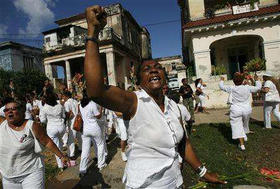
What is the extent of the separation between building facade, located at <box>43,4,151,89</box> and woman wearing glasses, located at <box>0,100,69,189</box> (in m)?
19.6

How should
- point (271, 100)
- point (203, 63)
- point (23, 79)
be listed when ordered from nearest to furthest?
point (271, 100) → point (203, 63) → point (23, 79)

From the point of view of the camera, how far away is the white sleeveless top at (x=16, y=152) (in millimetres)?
2908

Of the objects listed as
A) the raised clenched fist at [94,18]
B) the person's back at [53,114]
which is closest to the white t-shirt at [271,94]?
the person's back at [53,114]

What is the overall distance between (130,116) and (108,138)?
704cm

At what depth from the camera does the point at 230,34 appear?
15273 mm

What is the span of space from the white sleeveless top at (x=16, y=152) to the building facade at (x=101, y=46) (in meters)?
19.7

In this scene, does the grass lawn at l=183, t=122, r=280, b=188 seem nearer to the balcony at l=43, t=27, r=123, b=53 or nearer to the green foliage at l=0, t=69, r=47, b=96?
the balcony at l=43, t=27, r=123, b=53

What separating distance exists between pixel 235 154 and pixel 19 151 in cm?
508

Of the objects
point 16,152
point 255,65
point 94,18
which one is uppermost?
point 255,65

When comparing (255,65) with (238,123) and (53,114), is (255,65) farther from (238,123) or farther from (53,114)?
(53,114)

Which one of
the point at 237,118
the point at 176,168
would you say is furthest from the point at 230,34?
the point at 176,168

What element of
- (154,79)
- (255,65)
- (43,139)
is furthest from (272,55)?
(43,139)

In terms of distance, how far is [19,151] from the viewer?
291 centimetres

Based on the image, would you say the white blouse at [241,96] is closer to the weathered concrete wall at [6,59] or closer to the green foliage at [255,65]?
the green foliage at [255,65]
